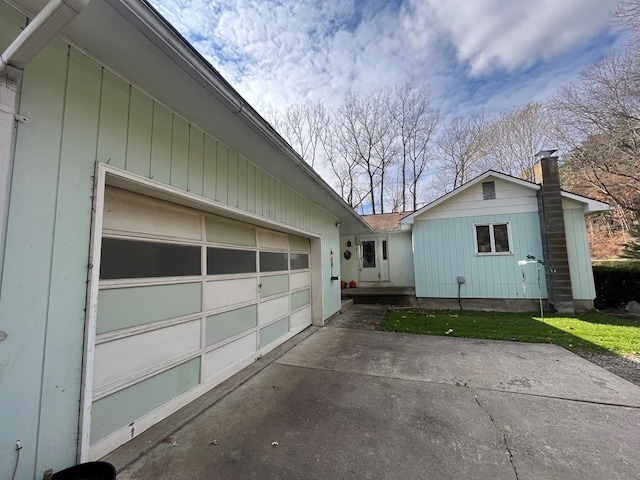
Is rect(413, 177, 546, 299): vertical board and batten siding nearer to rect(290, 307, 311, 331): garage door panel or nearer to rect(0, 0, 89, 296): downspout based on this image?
rect(290, 307, 311, 331): garage door panel

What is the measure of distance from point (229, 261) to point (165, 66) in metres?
2.35

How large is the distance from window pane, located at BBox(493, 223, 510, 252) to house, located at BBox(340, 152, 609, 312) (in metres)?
0.03

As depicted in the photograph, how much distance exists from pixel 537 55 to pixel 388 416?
1144 centimetres

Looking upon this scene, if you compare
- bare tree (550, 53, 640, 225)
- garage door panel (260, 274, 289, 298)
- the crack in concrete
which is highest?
bare tree (550, 53, 640, 225)

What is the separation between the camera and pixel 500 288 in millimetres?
7875

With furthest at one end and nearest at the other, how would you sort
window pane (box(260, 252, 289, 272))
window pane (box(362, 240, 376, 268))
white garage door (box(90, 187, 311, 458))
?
window pane (box(362, 240, 376, 268)) → window pane (box(260, 252, 289, 272)) → white garage door (box(90, 187, 311, 458))

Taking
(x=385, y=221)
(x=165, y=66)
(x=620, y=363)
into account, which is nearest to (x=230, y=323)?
(x=165, y=66)

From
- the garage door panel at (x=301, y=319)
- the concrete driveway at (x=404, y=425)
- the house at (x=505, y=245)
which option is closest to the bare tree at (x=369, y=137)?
the house at (x=505, y=245)

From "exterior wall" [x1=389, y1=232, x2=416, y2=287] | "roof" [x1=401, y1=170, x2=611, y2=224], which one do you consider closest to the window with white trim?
"roof" [x1=401, y1=170, x2=611, y2=224]

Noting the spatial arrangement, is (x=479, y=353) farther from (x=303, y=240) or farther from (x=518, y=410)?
(x=303, y=240)

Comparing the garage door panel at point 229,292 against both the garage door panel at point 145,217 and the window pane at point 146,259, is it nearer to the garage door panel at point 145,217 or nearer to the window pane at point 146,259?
the window pane at point 146,259

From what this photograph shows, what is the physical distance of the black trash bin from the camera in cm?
148

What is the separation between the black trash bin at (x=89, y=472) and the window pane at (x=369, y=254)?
10.5 metres

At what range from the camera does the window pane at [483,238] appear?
8.14 m
